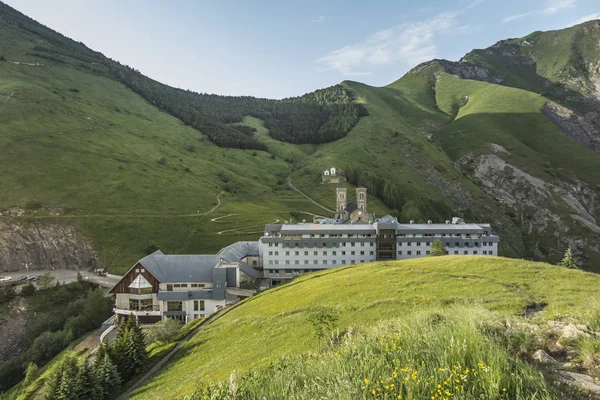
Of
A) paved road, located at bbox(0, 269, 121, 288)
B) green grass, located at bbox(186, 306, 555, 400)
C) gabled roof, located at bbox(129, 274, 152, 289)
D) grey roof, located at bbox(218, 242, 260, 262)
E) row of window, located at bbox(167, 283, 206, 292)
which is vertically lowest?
paved road, located at bbox(0, 269, 121, 288)

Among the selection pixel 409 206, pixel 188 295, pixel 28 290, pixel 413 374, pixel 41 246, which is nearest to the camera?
pixel 413 374

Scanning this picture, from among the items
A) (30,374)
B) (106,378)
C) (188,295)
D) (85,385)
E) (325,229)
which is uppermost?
(325,229)

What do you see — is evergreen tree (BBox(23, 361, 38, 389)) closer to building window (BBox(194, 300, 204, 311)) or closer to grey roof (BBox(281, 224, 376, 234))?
building window (BBox(194, 300, 204, 311))

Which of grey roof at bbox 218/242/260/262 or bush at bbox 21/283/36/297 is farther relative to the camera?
bush at bbox 21/283/36/297

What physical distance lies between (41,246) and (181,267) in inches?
2606

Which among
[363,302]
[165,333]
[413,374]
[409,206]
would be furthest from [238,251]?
[409,206]

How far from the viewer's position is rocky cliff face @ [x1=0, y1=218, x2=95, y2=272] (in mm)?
105875

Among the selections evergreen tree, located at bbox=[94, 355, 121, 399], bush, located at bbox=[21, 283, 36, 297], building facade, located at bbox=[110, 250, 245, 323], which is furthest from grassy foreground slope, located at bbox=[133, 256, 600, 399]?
bush, located at bbox=[21, 283, 36, 297]

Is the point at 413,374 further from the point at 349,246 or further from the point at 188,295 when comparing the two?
the point at 349,246

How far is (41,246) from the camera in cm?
11000

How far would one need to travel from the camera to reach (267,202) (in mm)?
175750

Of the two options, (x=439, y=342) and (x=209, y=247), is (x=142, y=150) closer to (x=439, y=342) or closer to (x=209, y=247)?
(x=209, y=247)

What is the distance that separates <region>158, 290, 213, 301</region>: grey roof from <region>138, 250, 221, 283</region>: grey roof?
347 centimetres

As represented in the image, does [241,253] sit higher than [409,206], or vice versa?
[409,206]
